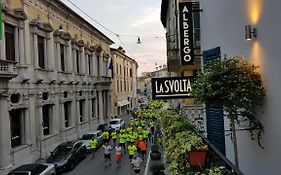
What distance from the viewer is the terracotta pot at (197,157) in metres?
6.58

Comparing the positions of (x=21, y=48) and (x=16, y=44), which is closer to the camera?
(x=16, y=44)

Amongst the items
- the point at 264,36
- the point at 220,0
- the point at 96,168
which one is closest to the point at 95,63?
the point at 96,168

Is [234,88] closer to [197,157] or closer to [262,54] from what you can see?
[262,54]

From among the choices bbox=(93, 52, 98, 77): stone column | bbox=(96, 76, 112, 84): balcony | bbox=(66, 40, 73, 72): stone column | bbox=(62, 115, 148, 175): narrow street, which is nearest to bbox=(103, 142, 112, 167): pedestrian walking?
bbox=(62, 115, 148, 175): narrow street

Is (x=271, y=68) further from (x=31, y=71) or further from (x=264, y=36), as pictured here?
(x=31, y=71)

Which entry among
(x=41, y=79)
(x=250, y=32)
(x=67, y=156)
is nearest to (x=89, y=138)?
(x=41, y=79)

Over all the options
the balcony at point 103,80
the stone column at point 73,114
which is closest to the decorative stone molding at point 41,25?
the stone column at point 73,114

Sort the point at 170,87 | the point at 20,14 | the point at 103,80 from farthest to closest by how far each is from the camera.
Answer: the point at 103,80 → the point at 20,14 → the point at 170,87

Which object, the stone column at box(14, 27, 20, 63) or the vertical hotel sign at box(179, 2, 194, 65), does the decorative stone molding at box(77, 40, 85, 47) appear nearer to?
the stone column at box(14, 27, 20, 63)

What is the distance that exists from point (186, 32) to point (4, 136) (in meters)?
11.9

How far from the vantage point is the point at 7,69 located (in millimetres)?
18734

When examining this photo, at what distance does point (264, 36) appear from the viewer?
588 centimetres

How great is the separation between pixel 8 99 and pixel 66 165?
5.06 metres

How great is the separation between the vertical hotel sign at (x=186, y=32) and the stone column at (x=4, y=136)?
10747mm
